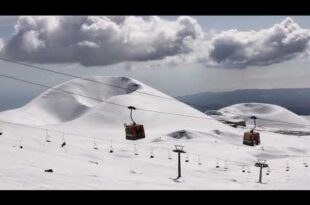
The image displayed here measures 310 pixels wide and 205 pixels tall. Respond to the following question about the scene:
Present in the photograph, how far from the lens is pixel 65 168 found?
133 feet

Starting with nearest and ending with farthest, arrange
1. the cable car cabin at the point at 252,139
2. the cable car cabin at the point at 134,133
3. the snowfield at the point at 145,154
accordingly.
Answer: the snowfield at the point at 145,154
the cable car cabin at the point at 134,133
the cable car cabin at the point at 252,139

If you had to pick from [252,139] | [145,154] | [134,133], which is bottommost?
[134,133]

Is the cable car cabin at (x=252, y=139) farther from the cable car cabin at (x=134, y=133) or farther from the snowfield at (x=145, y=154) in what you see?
the cable car cabin at (x=134, y=133)

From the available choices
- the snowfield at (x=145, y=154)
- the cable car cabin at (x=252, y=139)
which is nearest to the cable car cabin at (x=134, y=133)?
the snowfield at (x=145, y=154)

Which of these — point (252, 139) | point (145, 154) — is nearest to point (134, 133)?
point (252, 139)

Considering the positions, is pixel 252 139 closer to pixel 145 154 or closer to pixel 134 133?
pixel 134 133

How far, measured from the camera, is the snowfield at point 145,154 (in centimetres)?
3266

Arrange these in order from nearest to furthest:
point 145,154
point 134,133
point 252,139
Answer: point 134,133
point 252,139
point 145,154

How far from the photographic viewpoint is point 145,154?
78.6 metres

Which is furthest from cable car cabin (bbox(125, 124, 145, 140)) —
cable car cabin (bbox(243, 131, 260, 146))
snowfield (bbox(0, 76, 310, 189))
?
cable car cabin (bbox(243, 131, 260, 146))

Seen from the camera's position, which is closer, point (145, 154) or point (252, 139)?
point (252, 139)
